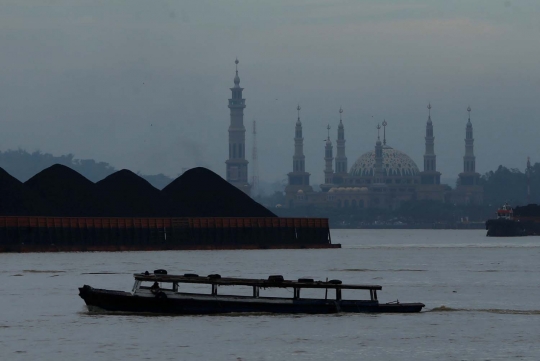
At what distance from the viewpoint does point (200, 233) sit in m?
127

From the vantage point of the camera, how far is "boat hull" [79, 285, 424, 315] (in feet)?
173

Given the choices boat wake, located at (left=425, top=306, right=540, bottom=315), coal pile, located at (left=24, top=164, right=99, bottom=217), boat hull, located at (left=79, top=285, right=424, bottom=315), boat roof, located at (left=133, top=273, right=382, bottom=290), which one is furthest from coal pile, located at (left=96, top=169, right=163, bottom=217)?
boat roof, located at (left=133, top=273, right=382, bottom=290)

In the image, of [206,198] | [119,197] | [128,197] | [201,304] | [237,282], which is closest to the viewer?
[237,282]

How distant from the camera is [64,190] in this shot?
12394cm

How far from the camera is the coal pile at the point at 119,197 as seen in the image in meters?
120

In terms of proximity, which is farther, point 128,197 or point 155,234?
point 128,197

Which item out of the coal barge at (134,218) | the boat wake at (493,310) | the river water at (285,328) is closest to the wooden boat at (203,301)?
the river water at (285,328)

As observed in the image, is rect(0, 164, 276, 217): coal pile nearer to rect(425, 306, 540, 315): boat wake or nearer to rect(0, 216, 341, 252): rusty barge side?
rect(0, 216, 341, 252): rusty barge side

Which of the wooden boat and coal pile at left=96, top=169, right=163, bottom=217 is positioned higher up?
coal pile at left=96, top=169, right=163, bottom=217

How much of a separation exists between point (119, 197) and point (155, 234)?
7166 mm

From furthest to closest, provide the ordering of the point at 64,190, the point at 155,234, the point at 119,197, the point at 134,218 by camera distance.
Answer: the point at 119,197 < the point at 64,190 < the point at 155,234 < the point at 134,218

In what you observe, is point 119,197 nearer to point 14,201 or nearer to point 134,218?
point 134,218

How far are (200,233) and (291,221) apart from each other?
1429cm

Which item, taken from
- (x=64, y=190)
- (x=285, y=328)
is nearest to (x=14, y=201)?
(x=64, y=190)
